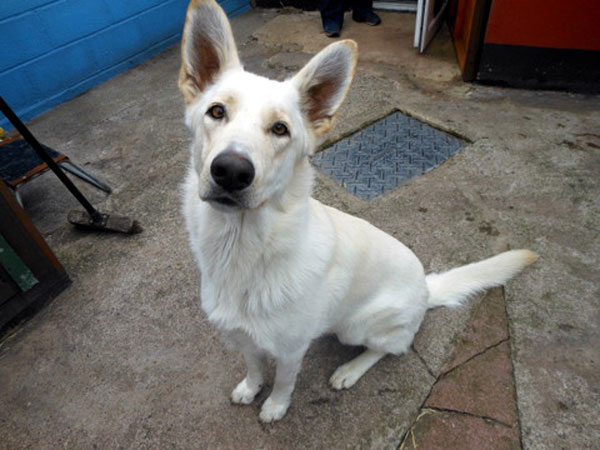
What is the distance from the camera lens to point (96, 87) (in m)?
5.11

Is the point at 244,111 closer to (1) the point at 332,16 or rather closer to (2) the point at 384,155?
(2) the point at 384,155

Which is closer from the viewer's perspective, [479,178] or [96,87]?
[479,178]

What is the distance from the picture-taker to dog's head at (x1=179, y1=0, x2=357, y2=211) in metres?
1.19

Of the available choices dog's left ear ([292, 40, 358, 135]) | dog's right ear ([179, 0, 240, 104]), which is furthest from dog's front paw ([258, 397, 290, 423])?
dog's right ear ([179, 0, 240, 104])

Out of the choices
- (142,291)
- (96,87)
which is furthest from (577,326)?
(96,87)

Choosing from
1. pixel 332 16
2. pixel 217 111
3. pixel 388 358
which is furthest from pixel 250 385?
pixel 332 16

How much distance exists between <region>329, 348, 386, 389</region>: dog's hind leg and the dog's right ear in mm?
1582

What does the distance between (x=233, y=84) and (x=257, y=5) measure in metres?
7.01

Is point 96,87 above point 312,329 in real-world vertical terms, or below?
below

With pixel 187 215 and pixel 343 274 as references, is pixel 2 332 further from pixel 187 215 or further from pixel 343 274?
pixel 343 274

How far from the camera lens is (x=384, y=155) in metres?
3.41

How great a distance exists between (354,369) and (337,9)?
573 cm

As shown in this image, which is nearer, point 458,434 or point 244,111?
point 244,111

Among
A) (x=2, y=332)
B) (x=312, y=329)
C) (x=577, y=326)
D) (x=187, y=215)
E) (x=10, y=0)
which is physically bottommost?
(x=577, y=326)
